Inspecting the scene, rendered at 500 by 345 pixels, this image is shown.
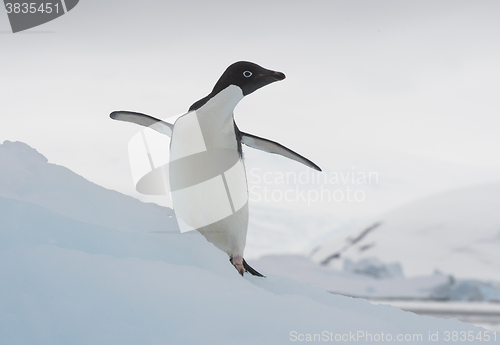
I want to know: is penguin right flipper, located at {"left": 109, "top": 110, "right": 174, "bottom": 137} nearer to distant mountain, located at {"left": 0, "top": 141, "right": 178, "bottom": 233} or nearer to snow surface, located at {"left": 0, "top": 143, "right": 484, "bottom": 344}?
distant mountain, located at {"left": 0, "top": 141, "right": 178, "bottom": 233}

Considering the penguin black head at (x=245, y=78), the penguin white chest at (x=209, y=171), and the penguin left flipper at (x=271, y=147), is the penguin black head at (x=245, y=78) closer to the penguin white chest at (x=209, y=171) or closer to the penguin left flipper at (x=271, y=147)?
the penguin white chest at (x=209, y=171)

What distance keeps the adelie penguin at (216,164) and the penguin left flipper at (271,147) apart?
0.37 metres

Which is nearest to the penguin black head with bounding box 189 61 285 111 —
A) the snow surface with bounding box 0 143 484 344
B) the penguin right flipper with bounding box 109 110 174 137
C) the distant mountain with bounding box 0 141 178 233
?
the penguin right flipper with bounding box 109 110 174 137

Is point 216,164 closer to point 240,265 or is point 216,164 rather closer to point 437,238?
point 240,265

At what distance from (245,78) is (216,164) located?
1.75 feet

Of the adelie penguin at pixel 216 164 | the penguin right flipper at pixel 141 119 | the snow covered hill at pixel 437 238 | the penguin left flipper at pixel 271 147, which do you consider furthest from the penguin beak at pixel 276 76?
the snow covered hill at pixel 437 238

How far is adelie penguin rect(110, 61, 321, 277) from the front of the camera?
7.36 feet

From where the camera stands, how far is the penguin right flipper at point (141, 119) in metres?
2.78

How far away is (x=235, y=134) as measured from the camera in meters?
2.43

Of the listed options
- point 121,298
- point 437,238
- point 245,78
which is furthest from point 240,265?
point 437,238

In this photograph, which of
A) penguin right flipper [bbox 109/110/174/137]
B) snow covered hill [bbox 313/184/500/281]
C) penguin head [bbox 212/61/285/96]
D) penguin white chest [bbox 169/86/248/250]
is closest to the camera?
penguin white chest [bbox 169/86/248/250]

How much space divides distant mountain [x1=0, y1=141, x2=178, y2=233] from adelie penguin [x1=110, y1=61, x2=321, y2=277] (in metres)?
0.23

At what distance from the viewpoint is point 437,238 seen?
1250cm

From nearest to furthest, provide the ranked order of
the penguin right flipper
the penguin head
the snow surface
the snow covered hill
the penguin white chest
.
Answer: the snow surface
the penguin white chest
the penguin head
the penguin right flipper
the snow covered hill
